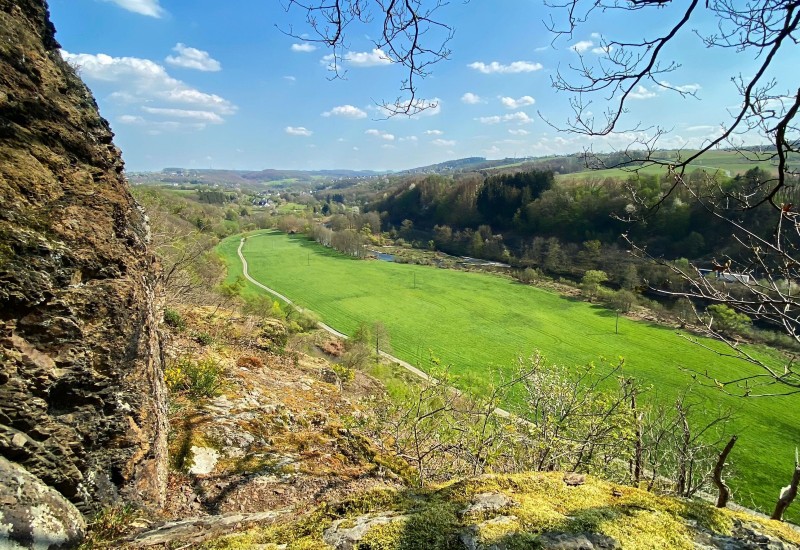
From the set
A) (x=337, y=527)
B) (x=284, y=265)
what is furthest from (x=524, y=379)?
(x=284, y=265)

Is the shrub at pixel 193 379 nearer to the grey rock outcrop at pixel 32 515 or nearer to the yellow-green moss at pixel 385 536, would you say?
the grey rock outcrop at pixel 32 515

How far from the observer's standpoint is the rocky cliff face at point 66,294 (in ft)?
8.58

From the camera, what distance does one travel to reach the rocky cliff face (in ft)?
8.58

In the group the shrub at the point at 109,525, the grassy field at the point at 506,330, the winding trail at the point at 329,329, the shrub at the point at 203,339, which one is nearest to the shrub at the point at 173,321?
the shrub at the point at 203,339

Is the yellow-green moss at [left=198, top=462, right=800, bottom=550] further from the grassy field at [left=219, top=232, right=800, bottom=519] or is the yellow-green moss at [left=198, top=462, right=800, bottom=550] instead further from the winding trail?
the grassy field at [left=219, top=232, right=800, bottom=519]

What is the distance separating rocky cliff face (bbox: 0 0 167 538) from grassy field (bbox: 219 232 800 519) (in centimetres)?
1956

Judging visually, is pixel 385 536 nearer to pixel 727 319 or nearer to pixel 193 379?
pixel 193 379

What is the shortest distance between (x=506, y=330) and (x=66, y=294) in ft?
165

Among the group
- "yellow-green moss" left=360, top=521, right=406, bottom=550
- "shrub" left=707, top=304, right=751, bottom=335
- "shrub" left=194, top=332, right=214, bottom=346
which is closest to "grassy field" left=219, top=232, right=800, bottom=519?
"shrub" left=707, top=304, right=751, bottom=335

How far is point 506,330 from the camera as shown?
50.4 metres

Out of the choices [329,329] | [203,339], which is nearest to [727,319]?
[203,339]

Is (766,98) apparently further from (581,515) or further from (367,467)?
(367,467)

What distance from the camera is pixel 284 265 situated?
82062mm

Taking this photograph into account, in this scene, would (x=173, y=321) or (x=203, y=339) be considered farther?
(x=173, y=321)
